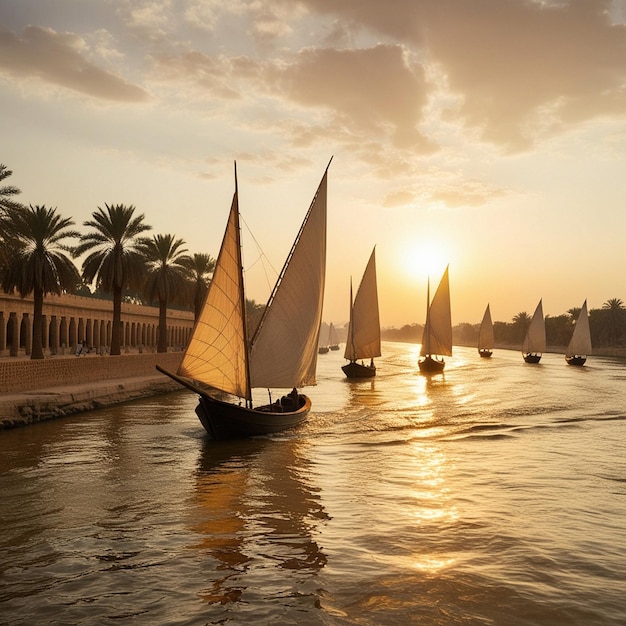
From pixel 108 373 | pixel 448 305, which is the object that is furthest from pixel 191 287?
pixel 448 305

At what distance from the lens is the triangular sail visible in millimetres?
20047

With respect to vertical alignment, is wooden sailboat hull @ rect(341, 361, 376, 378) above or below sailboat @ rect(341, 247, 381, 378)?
below

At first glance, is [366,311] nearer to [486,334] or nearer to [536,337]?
[536,337]

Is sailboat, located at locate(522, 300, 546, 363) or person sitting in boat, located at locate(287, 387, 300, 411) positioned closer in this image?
person sitting in boat, located at locate(287, 387, 300, 411)

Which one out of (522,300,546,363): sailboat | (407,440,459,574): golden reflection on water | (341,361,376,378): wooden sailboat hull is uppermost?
(522,300,546,363): sailboat

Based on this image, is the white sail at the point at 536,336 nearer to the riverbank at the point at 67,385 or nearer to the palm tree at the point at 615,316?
the palm tree at the point at 615,316

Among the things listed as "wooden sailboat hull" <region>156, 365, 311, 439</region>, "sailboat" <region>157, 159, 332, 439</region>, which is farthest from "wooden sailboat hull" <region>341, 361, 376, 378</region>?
"wooden sailboat hull" <region>156, 365, 311, 439</region>

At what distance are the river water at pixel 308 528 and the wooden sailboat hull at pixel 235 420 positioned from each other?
45 centimetres

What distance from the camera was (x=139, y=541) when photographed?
36.3 feet

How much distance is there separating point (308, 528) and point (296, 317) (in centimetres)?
1213

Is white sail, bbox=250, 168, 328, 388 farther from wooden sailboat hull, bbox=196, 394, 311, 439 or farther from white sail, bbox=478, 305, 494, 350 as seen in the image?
white sail, bbox=478, 305, 494, 350

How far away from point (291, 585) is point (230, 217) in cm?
1382

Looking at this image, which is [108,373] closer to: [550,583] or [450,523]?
[450,523]

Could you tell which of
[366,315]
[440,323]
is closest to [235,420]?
[366,315]
